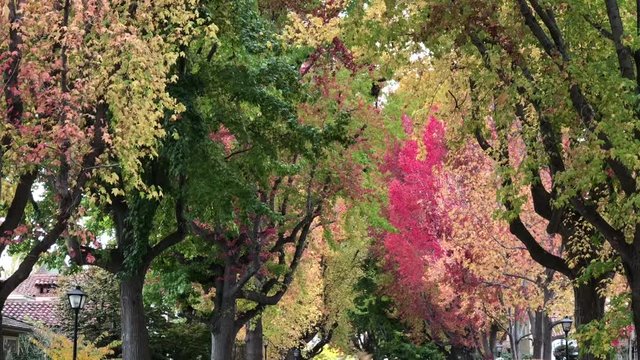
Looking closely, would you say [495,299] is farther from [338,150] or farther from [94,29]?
[94,29]

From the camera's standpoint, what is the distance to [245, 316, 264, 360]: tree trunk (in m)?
33.8

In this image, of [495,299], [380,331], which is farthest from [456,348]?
[495,299]

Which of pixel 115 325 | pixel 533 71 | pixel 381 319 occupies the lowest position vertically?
pixel 533 71

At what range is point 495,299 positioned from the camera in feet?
108

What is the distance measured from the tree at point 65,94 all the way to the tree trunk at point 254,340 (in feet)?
65.7

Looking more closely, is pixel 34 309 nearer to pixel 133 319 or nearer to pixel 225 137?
pixel 225 137

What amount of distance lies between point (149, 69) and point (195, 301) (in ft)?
58.7

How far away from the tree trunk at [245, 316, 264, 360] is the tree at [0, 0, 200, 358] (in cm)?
2002

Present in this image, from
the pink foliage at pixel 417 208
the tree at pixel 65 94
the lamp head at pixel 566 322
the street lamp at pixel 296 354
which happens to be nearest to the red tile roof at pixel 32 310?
the street lamp at pixel 296 354

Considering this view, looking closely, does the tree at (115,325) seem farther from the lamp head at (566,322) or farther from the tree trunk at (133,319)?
the tree trunk at (133,319)

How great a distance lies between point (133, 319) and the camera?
20922mm

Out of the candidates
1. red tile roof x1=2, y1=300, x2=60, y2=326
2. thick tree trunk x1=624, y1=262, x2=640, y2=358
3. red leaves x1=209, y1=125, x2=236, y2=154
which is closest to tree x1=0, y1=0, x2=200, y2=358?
thick tree trunk x1=624, y1=262, x2=640, y2=358

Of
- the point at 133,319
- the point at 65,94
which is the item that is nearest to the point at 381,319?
the point at 133,319

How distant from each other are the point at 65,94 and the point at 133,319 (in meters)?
9.14
